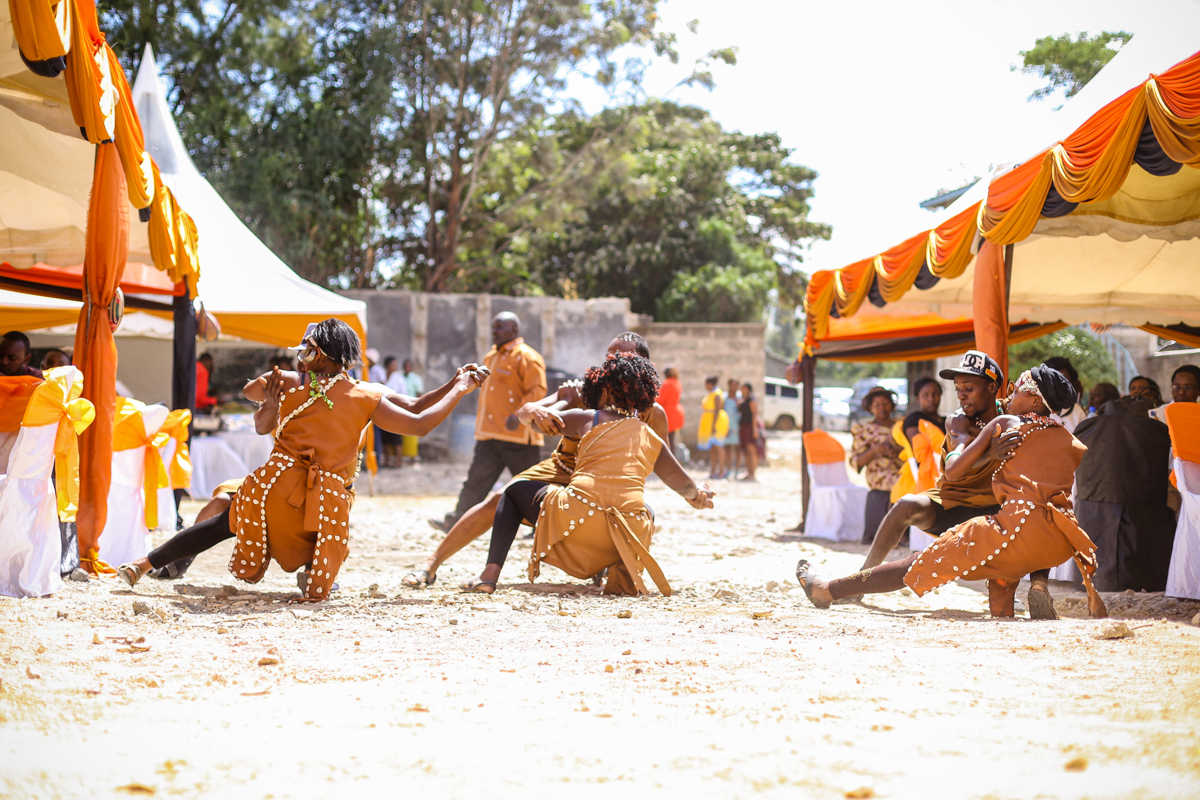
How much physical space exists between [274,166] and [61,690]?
15819 millimetres

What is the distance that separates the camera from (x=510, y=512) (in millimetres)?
5188

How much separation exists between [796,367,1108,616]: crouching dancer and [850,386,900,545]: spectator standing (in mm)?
3527

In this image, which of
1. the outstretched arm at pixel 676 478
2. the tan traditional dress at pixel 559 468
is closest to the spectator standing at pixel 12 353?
the tan traditional dress at pixel 559 468

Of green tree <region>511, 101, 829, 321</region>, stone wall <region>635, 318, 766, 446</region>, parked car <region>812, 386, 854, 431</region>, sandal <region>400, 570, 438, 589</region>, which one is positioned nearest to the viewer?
sandal <region>400, 570, 438, 589</region>

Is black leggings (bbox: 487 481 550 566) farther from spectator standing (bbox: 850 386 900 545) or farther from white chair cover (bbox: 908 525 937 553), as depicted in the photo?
spectator standing (bbox: 850 386 900 545)

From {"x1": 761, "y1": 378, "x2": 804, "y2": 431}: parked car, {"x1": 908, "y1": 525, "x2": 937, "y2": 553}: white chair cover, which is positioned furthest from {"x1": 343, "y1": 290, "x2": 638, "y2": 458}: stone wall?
{"x1": 761, "y1": 378, "x2": 804, "y2": 431}: parked car

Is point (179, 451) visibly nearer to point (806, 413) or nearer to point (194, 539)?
point (194, 539)

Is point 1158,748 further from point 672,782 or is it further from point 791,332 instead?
point 791,332

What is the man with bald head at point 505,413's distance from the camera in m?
7.39

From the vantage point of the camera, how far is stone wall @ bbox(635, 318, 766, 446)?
19.8 metres

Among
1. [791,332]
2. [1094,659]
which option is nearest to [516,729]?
[1094,659]

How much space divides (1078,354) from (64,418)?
15.5 meters

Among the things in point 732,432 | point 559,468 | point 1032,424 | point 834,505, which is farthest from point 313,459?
point 732,432

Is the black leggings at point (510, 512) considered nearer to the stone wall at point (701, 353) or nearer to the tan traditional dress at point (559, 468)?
the tan traditional dress at point (559, 468)
